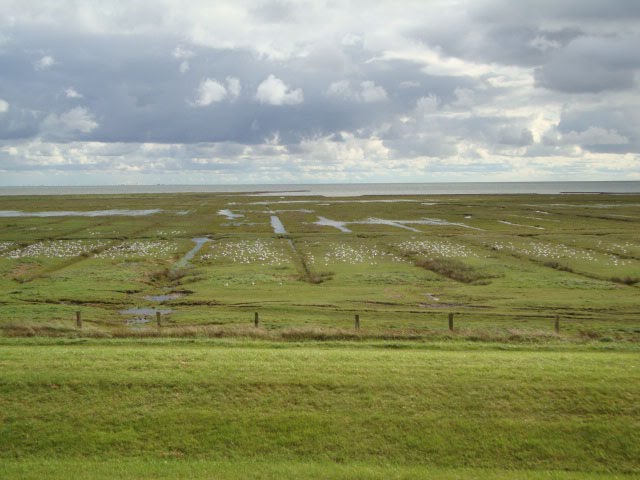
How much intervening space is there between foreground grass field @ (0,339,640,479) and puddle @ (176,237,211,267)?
40472mm

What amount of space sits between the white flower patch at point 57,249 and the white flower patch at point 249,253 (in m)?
17.9

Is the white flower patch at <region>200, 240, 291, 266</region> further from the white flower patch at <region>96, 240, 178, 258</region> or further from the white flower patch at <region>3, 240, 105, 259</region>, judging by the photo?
the white flower patch at <region>3, 240, 105, 259</region>

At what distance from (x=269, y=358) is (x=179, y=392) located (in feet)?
15.2

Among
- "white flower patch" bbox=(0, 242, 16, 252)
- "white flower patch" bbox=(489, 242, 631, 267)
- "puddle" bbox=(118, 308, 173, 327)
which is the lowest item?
"puddle" bbox=(118, 308, 173, 327)

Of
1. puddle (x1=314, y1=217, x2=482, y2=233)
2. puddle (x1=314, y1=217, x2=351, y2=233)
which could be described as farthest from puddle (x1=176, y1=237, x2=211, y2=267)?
puddle (x1=314, y1=217, x2=482, y2=233)

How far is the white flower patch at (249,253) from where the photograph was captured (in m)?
64.6

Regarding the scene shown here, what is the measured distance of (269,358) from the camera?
23.5 m

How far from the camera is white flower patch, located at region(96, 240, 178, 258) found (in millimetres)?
69312

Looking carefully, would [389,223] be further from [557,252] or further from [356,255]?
[557,252]

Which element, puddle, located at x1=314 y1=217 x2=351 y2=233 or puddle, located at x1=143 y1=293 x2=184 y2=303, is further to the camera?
puddle, located at x1=314 y1=217 x2=351 y2=233

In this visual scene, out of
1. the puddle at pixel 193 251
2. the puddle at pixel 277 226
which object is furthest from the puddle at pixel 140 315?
the puddle at pixel 277 226

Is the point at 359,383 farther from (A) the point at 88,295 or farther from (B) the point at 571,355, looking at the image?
(A) the point at 88,295

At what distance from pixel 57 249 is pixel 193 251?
19.2 meters

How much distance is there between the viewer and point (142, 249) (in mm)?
74125
